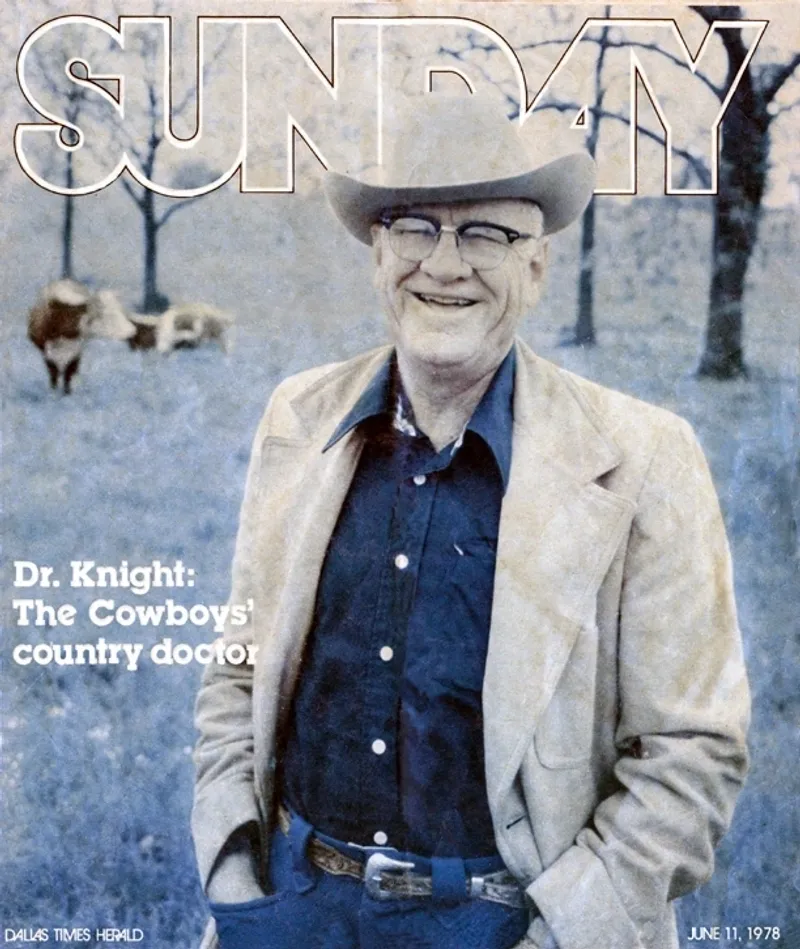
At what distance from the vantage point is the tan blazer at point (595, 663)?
246 centimetres

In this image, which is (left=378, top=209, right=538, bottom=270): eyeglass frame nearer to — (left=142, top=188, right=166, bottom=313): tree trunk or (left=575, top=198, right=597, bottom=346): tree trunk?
(left=575, top=198, right=597, bottom=346): tree trunk

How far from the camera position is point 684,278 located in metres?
2.72

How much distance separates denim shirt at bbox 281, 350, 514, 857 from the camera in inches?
97.8

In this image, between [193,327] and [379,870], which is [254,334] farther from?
[379,870]

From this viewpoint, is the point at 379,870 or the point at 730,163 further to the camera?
the point at 730,163

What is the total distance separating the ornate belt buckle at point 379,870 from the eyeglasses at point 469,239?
1.25m

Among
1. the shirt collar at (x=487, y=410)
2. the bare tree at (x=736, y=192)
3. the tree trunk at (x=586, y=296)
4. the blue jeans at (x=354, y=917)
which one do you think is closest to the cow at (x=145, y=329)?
the shirt collar at (x=487, y=410)

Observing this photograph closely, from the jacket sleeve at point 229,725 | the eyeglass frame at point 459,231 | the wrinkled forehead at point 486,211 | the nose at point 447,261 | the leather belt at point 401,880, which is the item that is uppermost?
the wrinkled forehead at point 486,211

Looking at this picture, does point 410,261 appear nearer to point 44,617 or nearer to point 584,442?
point 584,442

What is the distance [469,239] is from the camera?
2463mm

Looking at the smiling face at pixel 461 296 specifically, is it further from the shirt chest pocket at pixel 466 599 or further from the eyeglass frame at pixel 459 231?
the shirt chest pocket at pixel 466 599

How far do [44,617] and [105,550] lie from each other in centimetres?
22

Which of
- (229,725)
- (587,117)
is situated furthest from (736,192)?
(229,725)

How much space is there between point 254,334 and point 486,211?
624 millimetres
